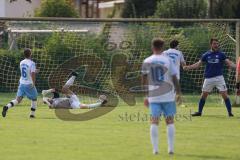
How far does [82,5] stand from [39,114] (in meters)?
44.1

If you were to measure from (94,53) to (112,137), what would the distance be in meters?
13.4

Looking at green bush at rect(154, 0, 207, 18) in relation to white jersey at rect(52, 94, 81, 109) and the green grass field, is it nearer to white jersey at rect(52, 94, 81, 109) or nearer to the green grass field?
white jersey at rect(52, 94, 81, 109)

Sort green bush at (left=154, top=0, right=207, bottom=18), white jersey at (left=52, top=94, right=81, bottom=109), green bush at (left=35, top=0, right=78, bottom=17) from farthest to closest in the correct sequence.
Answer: green bush at (left=35, top=0, right=78, bottom=17) < green bush at (left=154, top=0, right=207, bottom=18) < white jersey at (left=52, top=94, right=81, bottom=109)

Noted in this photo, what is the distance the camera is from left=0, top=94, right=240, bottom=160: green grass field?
13.6m

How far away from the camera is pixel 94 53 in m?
29.4

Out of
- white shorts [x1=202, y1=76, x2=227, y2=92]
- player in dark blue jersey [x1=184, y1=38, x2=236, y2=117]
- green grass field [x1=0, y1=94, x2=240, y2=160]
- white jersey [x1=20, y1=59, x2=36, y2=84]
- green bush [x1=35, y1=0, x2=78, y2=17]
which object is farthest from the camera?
green bush [x1=35, y1=0, x2=78, y2=17]

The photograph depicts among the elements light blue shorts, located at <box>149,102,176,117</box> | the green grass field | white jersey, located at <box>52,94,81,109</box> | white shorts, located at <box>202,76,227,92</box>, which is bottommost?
white jersey, located at <box>52,94,81,109</box>

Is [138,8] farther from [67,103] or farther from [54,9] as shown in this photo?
[67,103]

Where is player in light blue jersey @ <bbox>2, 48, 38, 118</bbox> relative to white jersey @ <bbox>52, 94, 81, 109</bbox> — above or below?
above

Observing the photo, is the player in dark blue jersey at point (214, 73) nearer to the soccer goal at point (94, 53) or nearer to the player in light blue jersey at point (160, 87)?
the soccer goal at point (94, 53)

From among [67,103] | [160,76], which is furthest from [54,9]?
[160,76]

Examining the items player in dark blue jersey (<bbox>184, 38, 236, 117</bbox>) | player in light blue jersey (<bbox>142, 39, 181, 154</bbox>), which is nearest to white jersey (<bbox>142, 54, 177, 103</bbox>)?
player in light blue jersey (<bbox>142, 39, 181, 154</bbox>)

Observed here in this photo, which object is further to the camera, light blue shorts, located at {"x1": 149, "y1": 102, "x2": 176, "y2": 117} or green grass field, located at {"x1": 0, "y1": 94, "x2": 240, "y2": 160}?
light blue shorts, located at {"x1": 149, "y1": 102, "x2": 176, "y2": 117}

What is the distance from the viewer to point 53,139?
51.7 ft
